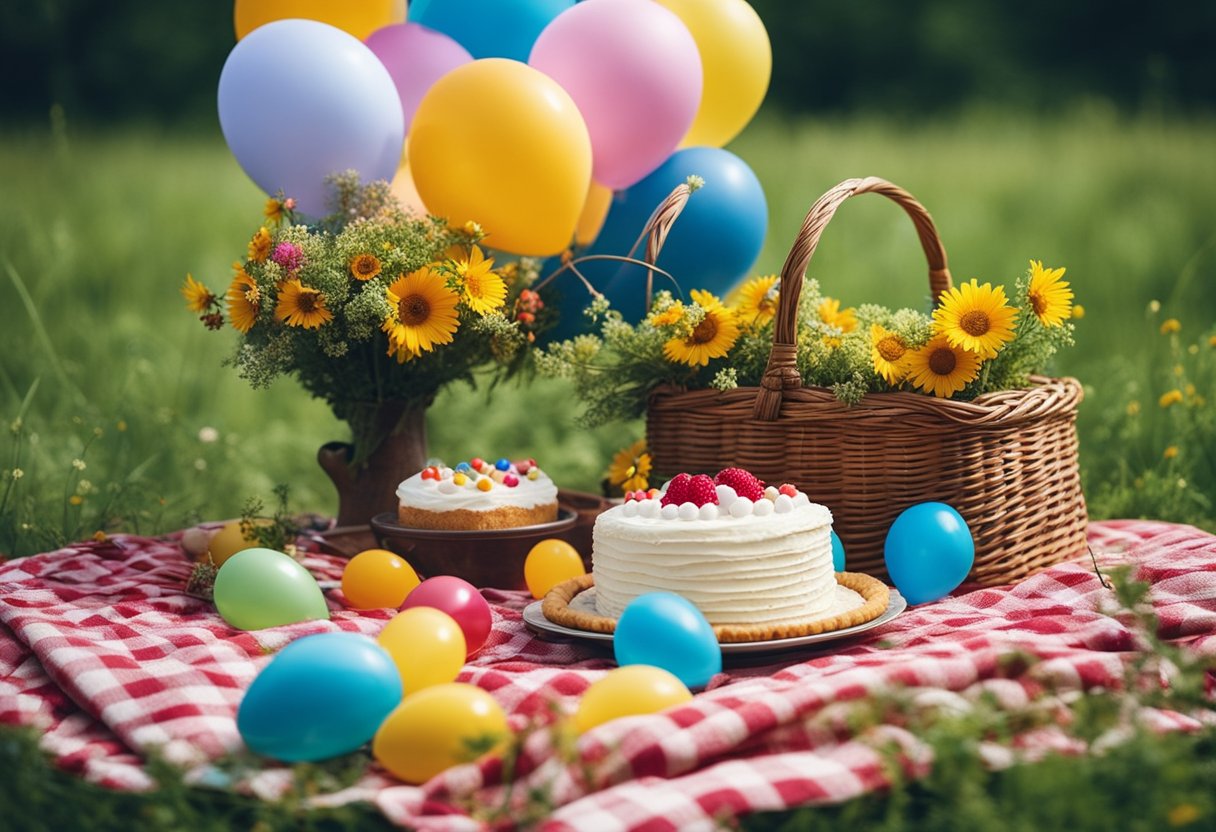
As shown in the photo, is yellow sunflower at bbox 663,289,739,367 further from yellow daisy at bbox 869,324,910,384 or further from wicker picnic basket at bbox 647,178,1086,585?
yellow daisy at bbox 869,324,910,384

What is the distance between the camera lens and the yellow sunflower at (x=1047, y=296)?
8.46ft

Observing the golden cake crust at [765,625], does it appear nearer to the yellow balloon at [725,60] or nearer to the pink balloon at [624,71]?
the pink balloon at [624,71]

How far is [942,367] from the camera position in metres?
2.52

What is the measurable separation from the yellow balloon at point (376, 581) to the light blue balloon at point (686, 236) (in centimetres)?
96

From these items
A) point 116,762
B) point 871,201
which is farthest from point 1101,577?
point 871,201

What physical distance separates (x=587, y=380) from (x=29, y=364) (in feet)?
9.42

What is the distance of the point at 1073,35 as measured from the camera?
12.9 metres

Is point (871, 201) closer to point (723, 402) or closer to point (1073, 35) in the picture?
point (723, 402)

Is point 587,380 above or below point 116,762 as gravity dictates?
above

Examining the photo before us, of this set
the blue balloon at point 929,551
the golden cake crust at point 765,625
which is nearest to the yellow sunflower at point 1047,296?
the blue balloon at point 929,551

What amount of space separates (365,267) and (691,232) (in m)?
0.91

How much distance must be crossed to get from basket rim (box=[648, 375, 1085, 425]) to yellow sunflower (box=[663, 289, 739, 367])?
83mm

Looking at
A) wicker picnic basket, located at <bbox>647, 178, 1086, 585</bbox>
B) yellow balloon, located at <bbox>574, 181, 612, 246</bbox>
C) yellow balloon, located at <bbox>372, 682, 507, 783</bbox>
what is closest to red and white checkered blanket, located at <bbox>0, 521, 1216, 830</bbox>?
yellow balloon, located at <bbox>372, 682, 507, 783</bbox>

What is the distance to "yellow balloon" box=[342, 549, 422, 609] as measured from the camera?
2543mm
